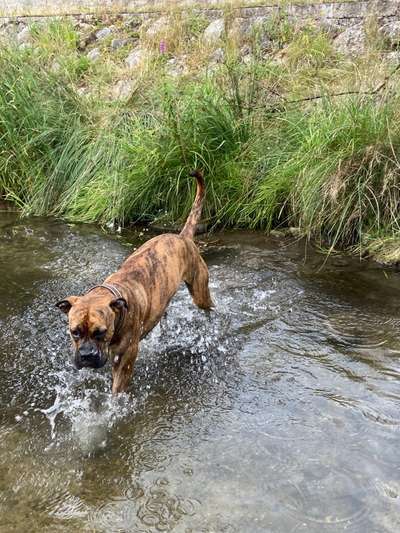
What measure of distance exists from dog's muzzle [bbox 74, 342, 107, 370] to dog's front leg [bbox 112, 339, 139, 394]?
42 cm

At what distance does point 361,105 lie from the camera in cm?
606

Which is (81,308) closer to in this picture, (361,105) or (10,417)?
(10,417)

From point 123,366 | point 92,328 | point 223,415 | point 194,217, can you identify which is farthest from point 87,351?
point 194,217

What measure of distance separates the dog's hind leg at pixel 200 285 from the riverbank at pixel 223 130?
5.61ft

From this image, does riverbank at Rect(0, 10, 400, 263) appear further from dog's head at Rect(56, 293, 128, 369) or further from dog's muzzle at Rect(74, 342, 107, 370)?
dog's muzzle at Rect(74, 342, 107, 370)

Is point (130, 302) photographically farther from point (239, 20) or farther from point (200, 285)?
point (239, 20)

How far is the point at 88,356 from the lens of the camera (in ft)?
10.6

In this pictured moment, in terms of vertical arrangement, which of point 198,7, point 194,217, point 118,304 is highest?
point 198,7

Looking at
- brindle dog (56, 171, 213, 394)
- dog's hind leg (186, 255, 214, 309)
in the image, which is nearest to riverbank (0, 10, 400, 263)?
dog's hind leg (186, 255, 214, 309)

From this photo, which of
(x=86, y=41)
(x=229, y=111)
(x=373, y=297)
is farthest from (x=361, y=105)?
(x=86, y=41)

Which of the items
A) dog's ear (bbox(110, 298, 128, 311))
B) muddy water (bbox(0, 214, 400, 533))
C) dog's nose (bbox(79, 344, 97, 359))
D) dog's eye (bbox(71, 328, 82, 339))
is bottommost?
muddy water (bbox(0, 214, 400, 533))

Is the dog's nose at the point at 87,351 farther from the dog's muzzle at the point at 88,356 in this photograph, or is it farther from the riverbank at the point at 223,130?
the riverbank at the point at 223,130

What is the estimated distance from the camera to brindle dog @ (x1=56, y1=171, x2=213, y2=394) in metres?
3.25

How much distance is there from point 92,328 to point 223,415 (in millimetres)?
1005
